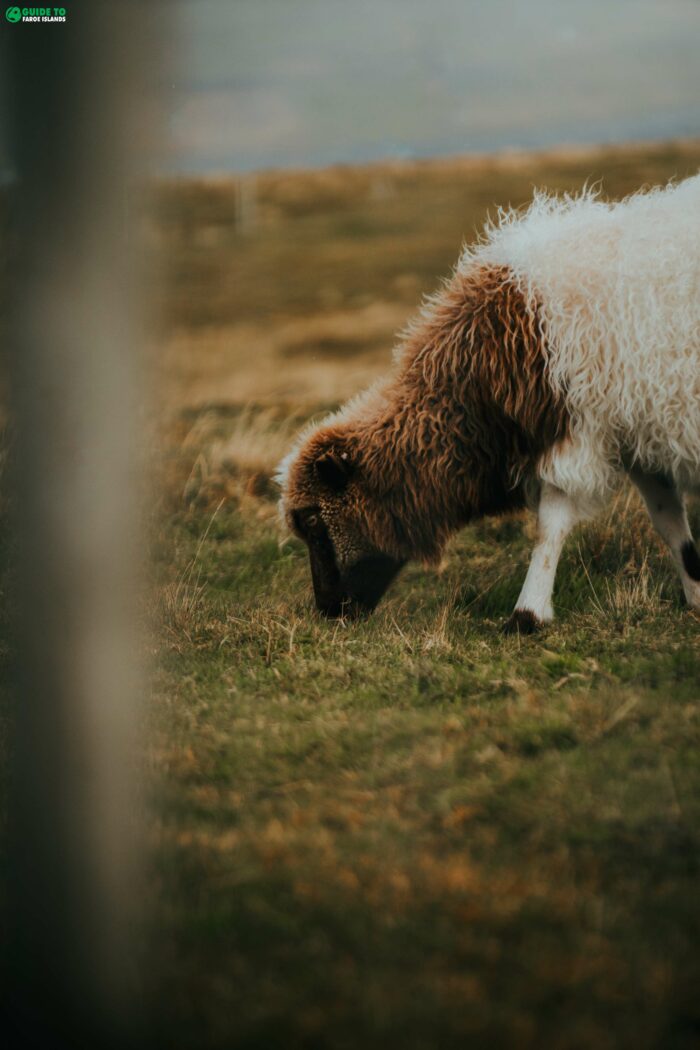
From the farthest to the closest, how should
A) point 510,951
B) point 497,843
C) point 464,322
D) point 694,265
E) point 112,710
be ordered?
point 464,322
point 694,265
point 497,843
point 510,951
point 112,710

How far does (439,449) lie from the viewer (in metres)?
5.88

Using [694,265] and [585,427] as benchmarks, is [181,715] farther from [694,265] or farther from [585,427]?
[694,265]

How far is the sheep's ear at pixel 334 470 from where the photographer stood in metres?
6.00

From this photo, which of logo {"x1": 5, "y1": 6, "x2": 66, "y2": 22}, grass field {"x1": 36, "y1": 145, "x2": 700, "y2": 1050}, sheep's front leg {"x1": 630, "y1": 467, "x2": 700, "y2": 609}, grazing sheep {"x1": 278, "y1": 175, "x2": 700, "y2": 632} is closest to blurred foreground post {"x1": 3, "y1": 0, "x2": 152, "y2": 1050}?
logo {"x1": 5, "y1": 6, "x2": 66, "y2": 22}

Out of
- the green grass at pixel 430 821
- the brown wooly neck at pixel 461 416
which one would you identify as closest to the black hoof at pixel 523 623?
the green grass at pixel 430 821

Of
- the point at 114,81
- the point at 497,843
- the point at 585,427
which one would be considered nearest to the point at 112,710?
the point at 114,81

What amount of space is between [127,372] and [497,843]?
2.04 m

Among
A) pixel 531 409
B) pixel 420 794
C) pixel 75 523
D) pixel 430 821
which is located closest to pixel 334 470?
pixel 531 409

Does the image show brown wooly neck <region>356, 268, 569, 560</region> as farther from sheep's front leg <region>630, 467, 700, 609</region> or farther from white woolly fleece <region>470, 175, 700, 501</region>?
sheep's front leg <region>630, 467, 700, 609</region>

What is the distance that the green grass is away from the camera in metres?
2.62

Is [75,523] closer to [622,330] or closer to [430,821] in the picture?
[430,821]

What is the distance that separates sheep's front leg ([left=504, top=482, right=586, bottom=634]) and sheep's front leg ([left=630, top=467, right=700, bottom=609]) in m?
0.58

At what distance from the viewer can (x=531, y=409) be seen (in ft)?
18.3

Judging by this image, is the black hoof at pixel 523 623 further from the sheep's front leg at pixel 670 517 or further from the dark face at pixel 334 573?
the sheep's front leg at pixel 670 517
